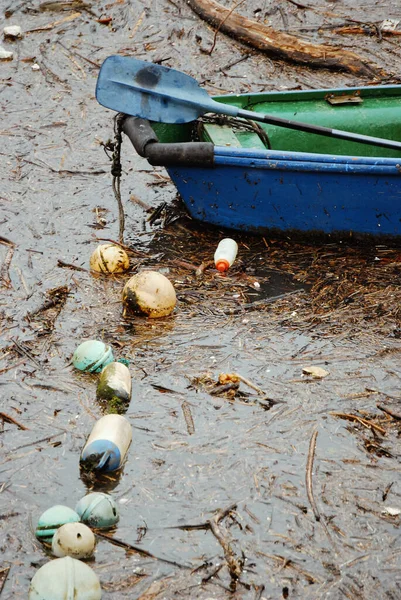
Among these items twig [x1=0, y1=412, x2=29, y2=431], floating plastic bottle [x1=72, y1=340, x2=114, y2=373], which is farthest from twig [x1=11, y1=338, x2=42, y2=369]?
twig [x1=0, y1=412, x2=29, y2=431]

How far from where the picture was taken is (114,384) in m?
4.43

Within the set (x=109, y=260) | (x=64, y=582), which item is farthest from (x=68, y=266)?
(x=64, y=582)

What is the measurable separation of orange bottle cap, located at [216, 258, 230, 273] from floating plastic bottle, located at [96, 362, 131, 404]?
149 cm

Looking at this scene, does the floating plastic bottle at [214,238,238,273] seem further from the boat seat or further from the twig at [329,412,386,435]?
the twig at [329,412,386,435]

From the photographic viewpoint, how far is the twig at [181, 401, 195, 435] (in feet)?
14.1

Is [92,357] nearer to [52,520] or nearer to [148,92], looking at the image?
[52,520]

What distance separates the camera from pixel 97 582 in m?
→ 3.21

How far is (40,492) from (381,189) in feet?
10.6

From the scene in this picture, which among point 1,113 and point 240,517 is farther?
point 1,113

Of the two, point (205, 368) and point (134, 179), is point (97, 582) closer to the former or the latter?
point (205, 368)

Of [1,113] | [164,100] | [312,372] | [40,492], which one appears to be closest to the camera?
[40,492]

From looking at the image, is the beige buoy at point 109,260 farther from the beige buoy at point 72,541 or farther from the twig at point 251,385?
the beige buoy at point 72,541

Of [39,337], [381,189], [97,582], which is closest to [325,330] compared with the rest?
[381,189]

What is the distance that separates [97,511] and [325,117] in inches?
169
